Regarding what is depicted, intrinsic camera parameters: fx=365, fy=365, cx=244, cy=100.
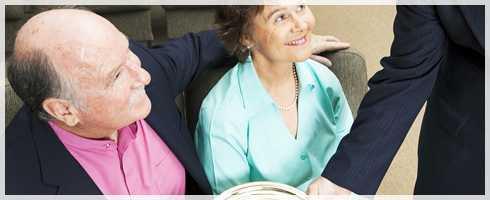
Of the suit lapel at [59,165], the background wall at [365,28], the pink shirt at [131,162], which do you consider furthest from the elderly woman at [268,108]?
the background wall at [365,28]

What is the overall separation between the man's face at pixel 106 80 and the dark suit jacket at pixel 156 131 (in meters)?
0.12

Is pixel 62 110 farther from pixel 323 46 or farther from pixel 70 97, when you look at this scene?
pixel 323 46

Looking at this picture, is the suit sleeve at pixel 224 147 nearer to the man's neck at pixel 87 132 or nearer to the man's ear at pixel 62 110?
the man's neck at pixel 87 132

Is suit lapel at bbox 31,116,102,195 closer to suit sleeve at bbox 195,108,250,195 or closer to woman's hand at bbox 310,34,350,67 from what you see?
suit sleeve at bbox 195,108,250,195

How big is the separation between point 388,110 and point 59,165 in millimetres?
950

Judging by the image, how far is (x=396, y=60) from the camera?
39.4 inches

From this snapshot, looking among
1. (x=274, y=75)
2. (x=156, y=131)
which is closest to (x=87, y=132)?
(x=156, y=131)

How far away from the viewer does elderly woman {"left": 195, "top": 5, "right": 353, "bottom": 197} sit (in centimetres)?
126

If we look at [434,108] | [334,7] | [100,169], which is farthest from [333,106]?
[334,7]

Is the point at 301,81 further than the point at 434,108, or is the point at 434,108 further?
the point at 301,81

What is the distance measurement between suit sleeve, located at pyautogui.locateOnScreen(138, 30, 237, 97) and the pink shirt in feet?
0.66

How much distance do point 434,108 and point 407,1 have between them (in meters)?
0.44

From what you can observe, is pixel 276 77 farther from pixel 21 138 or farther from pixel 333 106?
pixel 21 138

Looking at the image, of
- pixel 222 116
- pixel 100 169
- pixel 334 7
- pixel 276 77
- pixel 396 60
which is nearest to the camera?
pixel 396 60
